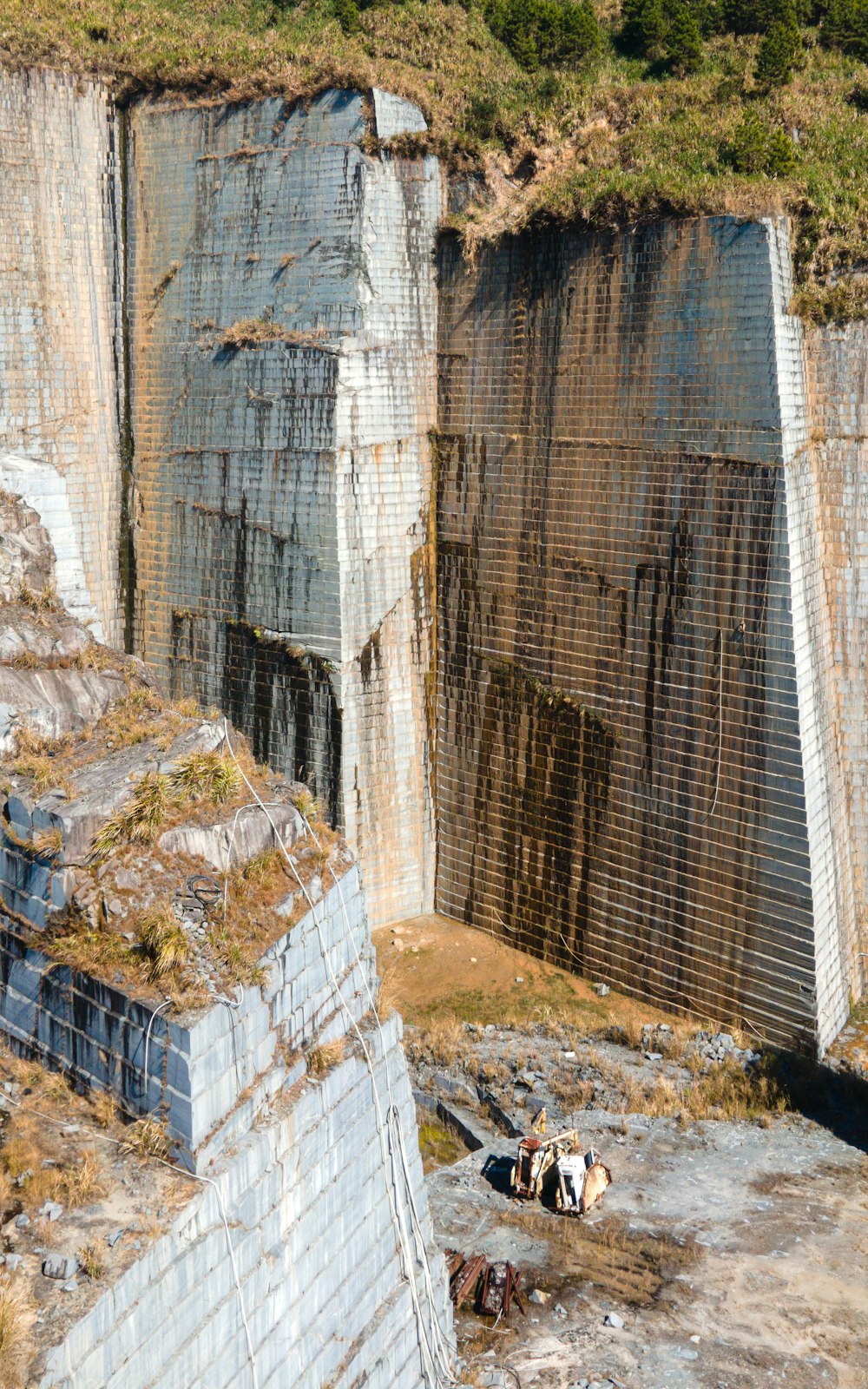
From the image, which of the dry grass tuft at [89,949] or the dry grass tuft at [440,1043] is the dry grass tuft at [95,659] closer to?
the dry grass tuft at [89,949]

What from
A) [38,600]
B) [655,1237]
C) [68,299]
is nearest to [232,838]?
[38,600]

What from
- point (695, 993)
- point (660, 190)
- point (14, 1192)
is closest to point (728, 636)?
point (695, 993)

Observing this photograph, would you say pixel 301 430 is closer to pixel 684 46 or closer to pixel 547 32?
pixel 547 32

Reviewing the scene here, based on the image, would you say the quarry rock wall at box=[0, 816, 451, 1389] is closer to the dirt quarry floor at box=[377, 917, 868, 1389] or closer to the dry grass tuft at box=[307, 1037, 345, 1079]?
the dry grass tuft at box=[307, 1037, 345, 1079]

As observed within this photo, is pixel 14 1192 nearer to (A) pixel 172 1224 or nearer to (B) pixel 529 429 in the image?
(A) pixel 172 1224

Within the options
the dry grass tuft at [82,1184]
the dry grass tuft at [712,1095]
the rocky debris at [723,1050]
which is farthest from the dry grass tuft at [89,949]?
the rocky debris at [723,1050]
